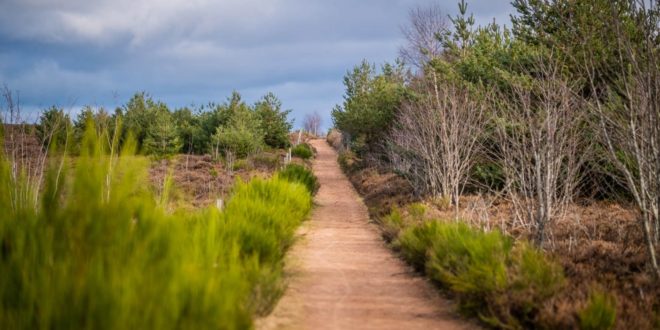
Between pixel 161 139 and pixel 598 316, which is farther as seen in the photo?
pixel 161 139

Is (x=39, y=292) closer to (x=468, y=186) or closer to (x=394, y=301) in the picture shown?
(x=394, y=301)

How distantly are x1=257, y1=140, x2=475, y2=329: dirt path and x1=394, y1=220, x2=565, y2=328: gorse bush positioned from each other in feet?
0.92

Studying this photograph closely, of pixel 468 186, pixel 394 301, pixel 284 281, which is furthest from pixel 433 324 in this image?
pixel 468 186

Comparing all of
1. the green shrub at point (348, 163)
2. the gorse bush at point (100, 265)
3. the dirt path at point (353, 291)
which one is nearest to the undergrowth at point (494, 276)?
the dirt path at point (353, 291)

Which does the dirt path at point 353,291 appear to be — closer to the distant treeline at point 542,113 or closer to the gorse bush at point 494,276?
the gorse bush at point 494,276

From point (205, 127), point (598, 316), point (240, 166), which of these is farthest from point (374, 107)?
point (598, 316)

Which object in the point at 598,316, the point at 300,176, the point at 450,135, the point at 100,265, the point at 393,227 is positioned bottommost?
the point at 393,227

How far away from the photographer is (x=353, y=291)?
20.1 ft

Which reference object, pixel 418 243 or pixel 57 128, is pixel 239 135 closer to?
pixel 57 128

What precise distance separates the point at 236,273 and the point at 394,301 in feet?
8.06

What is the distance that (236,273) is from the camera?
12.7 ft

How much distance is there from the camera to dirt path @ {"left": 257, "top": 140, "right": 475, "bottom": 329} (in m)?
4.94

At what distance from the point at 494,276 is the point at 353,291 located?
1764 millimetres

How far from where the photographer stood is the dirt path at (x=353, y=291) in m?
4.94
